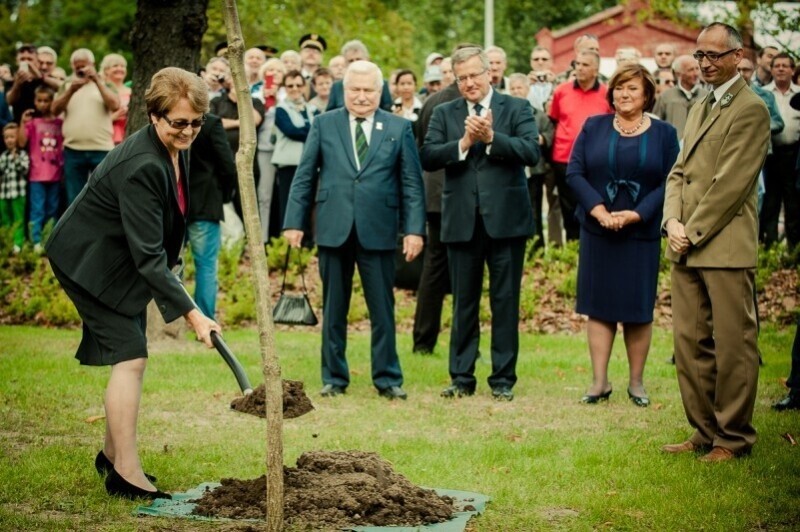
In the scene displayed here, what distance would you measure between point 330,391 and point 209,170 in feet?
10.7

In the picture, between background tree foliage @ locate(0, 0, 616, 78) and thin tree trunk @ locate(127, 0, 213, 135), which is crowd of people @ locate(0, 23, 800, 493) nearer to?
thin tree trunk @ locate(127, 0, 213, 135)

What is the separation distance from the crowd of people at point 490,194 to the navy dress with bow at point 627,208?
14 millimetres

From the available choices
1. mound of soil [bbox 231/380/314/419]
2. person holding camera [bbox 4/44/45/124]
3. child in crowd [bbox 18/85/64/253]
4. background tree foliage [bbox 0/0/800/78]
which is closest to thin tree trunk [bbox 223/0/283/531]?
mound of soil [bbox 231/380/314/419]

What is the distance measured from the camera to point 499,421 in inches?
362

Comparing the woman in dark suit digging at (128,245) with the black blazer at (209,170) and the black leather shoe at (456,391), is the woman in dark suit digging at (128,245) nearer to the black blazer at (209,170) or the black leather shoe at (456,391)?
the black leather shoe at (456,391)

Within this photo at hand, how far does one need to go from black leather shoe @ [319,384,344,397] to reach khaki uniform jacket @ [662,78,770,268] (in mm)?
3565

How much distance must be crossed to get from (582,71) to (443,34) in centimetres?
4853

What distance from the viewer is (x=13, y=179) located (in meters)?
17.9

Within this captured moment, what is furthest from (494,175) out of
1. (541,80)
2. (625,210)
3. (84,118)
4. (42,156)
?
(42,156)

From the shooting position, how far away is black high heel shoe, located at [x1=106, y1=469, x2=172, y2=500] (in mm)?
6641

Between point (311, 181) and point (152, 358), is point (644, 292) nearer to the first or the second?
point (311, 181)

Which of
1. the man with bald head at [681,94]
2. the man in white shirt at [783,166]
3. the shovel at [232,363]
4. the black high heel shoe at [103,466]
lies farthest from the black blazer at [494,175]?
the man in white shirt at [783,166]

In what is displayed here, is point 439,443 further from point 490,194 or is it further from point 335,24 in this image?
point 335,24

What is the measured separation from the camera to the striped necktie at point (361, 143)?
1016 cm
